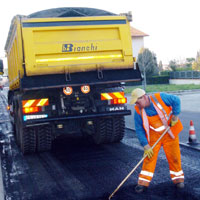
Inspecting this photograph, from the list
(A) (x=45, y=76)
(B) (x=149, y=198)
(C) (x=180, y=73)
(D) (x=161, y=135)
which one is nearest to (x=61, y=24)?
(A) (x=45, y=76)

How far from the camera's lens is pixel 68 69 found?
23.3 ft

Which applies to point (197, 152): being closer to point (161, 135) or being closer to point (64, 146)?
point (161, 135)

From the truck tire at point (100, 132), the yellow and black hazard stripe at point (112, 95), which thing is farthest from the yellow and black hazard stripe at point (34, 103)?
the truck tire at point (100, 132)

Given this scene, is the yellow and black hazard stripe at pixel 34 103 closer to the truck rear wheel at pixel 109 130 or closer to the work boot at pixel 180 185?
the truck rear wheel at pixel 109 130

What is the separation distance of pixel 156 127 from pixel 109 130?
312 centimetres

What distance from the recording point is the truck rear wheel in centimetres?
Answer: 809

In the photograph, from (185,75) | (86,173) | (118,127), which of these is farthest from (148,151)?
(185,75)

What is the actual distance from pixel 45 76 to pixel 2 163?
2037 mm

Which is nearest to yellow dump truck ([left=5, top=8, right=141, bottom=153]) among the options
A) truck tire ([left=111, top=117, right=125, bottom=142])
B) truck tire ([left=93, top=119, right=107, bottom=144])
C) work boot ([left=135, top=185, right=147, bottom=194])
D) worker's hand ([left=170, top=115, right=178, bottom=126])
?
truck tire ([left=93, top=119, right=107, bottom=144])

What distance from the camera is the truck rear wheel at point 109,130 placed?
8086mm

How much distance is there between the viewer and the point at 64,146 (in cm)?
866

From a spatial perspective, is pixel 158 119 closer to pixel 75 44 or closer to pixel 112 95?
pixel 112 95

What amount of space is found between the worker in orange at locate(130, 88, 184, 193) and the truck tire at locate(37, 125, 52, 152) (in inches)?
119

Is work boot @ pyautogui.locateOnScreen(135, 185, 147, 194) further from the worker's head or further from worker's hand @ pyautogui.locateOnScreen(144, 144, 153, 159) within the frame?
the worker's head
